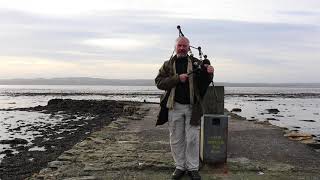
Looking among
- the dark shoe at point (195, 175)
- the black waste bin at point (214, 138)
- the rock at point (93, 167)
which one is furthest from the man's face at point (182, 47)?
the rock at point (93, 167)

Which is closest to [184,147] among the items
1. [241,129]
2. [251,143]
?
[251,143]

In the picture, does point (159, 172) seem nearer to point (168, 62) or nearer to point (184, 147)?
point (184, 147)

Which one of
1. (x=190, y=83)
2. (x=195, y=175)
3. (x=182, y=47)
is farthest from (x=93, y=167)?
(x=182, y=47)

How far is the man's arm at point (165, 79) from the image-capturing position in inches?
298

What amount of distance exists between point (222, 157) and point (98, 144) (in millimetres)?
5038

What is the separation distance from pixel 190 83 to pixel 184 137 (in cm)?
99

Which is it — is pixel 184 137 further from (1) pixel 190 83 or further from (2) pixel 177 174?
(1) pixel 190 83

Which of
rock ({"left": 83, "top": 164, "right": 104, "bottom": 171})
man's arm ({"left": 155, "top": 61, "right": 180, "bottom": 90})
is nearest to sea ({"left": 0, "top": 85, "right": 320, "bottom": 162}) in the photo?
rock ({"left": 83, "top": 164, "right": 104, "bottom": 171})

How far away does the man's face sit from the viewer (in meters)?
7.66

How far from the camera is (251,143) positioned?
41.6 ft

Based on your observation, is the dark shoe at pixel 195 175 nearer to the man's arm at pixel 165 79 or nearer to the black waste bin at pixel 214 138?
the black waste bin at pixel 214 138

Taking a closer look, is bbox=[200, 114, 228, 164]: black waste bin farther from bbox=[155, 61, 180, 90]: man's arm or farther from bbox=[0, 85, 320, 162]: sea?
bbox=[0, 85, 320, 162]: sea

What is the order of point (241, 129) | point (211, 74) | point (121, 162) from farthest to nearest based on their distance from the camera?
point (241, 129)
point (121, 162)
point (211, 74)

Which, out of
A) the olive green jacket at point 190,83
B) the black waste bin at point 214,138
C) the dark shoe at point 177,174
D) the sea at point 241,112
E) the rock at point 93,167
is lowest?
the sea at point 241,112
